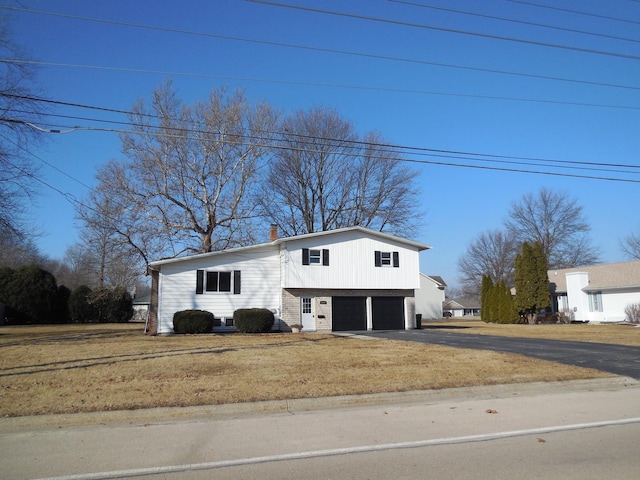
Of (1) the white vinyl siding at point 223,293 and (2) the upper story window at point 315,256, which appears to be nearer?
(1) the white vinyl siding at point 223,293

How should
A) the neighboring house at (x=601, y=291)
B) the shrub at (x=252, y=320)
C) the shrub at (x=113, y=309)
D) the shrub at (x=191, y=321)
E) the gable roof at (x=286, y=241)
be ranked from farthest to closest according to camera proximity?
the shrub at (x=113, y=309)
the neighboring house at (x=601, y=291)
the gable roof at (x=286, y=241)
the shrub at (x=252, y=320)
the shrub at (x=191, y=321)

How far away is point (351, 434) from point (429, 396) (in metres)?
3.27

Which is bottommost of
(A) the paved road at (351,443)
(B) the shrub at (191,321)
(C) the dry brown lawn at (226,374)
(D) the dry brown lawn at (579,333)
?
(A) the paved road at (351,443)

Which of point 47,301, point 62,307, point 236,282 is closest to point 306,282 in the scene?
point 236,282

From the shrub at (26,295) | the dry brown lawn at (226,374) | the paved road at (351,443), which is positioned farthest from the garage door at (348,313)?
the shrub at (26,295)

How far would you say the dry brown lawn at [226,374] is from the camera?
894cm

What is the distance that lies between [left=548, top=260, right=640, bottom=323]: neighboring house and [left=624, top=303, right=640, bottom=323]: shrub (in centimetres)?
175

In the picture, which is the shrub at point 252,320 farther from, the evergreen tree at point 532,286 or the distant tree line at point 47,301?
the evergreen tree at point 532,286

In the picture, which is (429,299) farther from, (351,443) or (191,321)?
(351,443)

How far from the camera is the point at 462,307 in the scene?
88688 mm

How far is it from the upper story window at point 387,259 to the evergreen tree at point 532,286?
16980 millimetres

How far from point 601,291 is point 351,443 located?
1614 inches

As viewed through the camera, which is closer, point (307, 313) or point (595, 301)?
point (307, 313)

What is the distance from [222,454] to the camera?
5930mm
